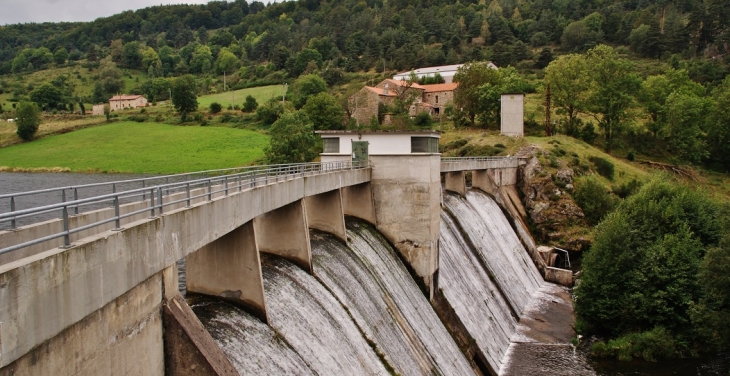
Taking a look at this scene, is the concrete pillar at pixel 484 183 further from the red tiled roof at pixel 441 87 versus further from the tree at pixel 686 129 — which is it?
the red tiled roof at pixel 441 87

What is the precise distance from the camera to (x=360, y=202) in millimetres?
31859

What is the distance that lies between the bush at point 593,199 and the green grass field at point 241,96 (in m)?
87.6

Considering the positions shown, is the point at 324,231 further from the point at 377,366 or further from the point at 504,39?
the point at 504,39

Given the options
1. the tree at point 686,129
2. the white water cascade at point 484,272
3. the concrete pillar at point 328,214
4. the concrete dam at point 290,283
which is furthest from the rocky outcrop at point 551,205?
the concrete pillar at point 328,214

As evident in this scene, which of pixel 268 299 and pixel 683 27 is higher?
pixel 683 27

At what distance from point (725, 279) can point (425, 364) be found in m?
18.3

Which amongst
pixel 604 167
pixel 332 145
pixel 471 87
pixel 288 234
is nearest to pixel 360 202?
pixel 332 145

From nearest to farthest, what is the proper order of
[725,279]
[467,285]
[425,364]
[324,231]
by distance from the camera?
1. [425,364]
2. [324,231]
3. [725,279]
4. [467,285]

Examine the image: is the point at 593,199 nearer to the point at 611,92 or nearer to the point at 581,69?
the point at 611,92

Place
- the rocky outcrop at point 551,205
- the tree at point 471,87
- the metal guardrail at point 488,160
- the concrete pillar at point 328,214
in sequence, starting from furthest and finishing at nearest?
the tree at point 471,87
the rocky outcrop at point 551,205
the metal guardrail at point 488,160
the concrete pillar at point 328,214

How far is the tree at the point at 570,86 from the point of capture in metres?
78.9

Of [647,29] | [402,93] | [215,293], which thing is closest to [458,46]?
[647,29]

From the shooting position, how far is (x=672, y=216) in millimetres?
39656

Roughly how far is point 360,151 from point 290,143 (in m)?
41.8
